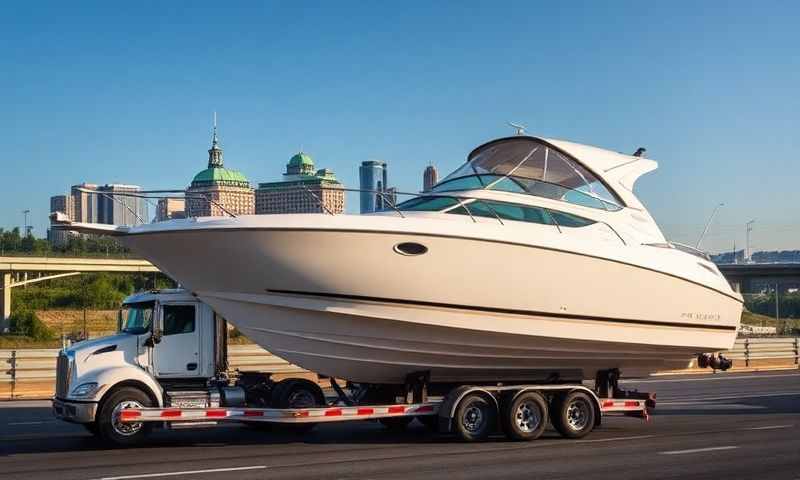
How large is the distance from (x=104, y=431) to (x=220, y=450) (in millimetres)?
1565

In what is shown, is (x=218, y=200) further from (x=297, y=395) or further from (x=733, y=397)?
(x=733, y=397)

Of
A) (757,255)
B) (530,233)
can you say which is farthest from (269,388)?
(757,255)

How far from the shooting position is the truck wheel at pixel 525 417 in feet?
44.3

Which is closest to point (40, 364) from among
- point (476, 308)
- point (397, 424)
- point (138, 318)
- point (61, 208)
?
point (61, 208)

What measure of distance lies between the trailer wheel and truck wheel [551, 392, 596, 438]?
1.10m

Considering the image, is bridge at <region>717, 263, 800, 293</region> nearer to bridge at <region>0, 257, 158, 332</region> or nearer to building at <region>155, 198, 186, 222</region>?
bridge at <region>0, 257, 158, 332</region>

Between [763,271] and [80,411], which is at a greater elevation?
[763,271]

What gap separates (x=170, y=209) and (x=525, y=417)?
6.00m

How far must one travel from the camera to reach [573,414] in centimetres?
1425

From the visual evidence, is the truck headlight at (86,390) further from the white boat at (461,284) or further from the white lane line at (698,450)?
the white lane line at (698,450)

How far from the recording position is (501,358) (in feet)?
44.9

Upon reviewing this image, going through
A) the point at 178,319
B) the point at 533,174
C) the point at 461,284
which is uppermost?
the point at 533,174

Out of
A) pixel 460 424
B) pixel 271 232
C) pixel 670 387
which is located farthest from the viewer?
pixel 670 387

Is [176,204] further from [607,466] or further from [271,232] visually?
[607,466]
